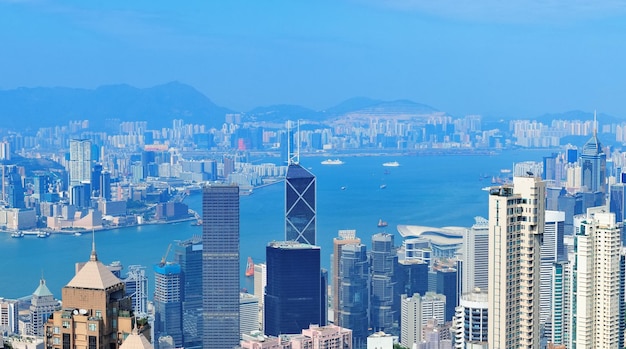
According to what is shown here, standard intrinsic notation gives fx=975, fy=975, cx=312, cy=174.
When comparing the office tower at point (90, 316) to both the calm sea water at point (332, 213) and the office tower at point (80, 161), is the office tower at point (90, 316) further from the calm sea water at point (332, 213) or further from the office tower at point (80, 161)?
the office tower at point (80, 161)

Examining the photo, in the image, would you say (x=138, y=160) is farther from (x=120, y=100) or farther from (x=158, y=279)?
(x=158, y=279)

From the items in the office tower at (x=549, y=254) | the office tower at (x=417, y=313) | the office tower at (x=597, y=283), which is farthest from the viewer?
the office tower at (x=417, y=313)

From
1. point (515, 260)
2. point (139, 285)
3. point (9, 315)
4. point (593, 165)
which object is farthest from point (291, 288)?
point (593, 165)

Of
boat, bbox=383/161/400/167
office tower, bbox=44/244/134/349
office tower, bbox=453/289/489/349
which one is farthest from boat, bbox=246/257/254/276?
boat, bbox=383/161/400/167

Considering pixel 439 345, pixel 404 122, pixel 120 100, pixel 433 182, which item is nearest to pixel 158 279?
pixel 439 345

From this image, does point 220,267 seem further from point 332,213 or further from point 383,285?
point 332,213

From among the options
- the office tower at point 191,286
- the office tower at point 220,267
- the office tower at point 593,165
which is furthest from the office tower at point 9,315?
the office tower at point 593,165
